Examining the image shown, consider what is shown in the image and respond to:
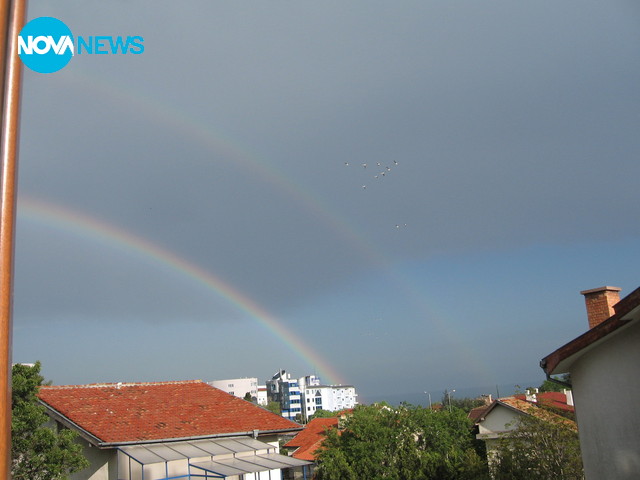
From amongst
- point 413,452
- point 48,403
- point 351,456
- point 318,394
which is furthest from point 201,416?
point 318,394

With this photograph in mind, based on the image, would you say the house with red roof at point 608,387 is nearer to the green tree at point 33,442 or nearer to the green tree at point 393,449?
the green tree at point 33,442

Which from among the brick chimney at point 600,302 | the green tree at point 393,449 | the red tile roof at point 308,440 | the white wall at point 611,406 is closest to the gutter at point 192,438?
the green tree at point 393,449

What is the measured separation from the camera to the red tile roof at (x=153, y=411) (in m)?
18.9

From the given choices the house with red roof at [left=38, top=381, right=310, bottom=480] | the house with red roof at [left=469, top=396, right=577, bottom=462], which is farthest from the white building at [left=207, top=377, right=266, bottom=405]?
the house with red roof at [left=38, top=381, right=310, bottom=480]

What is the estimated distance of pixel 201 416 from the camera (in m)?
21.6

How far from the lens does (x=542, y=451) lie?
64.5 ft

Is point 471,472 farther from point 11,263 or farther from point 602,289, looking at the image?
point 11,263

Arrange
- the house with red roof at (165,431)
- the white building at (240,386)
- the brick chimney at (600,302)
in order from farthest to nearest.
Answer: the white building at (240,386), the house with red roof at (165,431), the brick chimney at (600,302)

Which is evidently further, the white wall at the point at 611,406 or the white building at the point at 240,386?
the white building at the point at 240,386

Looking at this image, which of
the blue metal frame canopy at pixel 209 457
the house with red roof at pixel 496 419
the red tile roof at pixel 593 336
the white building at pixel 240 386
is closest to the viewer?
the red tile roof at pixel 593 336

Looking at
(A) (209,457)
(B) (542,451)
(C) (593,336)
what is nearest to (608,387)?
(C) (593,336)

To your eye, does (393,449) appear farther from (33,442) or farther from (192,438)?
(33,442)

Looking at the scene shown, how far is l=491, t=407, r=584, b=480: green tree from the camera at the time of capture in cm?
1905

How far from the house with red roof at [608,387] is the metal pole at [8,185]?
29.3 feet
